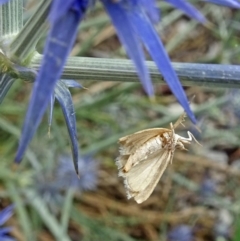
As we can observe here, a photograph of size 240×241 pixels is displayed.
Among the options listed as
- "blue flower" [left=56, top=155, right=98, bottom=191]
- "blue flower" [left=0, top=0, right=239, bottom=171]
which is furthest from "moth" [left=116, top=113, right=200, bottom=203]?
"blue flower" [left=56, top=155, right=98, bottom=191]

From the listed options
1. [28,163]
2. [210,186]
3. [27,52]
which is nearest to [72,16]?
[27,52]

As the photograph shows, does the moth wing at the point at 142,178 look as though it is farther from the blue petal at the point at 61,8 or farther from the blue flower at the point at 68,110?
the blue petal at the point at 61,8

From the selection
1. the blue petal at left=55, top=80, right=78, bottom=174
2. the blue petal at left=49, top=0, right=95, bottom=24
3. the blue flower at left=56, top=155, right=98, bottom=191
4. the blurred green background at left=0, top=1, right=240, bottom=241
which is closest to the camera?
the blue petal at left=49, top=0, right=95, bottom=24

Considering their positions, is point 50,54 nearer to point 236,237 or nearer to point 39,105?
point 39,105

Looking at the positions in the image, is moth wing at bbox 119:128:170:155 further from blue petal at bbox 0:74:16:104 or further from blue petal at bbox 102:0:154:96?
blue petal at bbox 102:0:154:96

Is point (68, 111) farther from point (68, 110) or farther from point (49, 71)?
point (49, 71)

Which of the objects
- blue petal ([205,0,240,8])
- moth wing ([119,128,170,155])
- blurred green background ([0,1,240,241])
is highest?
blue petal ([205,0,240,8])
